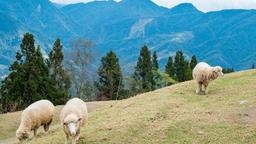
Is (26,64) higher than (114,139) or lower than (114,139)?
higher

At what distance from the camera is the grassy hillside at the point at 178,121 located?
20766 millimetres

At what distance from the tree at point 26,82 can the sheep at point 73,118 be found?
40.4 m

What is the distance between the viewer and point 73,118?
61.3ft

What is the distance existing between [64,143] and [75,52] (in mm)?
63650

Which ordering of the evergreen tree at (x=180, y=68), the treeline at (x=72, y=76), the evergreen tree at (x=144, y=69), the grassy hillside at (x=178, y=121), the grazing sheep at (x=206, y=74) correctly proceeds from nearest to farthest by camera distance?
1. the grassy hillside at (x=178, y=121)
2. the grazing sheep at (x=206, y=74)
3. the treeline at (x=72, y=76)
4. the evergreen tree at (x=144, y=69)
5. the evergreen tree at (x=180, y=68)

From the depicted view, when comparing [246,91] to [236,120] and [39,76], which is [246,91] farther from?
[39,76]

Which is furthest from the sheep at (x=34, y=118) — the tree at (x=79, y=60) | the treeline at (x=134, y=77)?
the tree at (x=79, y=60)

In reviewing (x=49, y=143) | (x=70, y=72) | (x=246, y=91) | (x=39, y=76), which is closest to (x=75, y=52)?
(x=70, y=72)

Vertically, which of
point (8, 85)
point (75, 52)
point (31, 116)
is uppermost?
point (75, 52)

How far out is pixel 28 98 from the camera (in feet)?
208

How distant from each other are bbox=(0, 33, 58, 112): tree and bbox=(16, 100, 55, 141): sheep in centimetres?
3532

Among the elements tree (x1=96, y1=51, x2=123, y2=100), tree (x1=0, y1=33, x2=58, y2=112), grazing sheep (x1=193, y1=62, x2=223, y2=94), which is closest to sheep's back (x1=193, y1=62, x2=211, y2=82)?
grazing sheep (x1=193, y1=62, x2=223, y2=94)

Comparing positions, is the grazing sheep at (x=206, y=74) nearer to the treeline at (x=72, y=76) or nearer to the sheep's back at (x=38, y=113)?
the sheep's back at (x=38, y=113)

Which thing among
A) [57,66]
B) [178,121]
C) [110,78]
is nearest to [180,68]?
[110,78]
